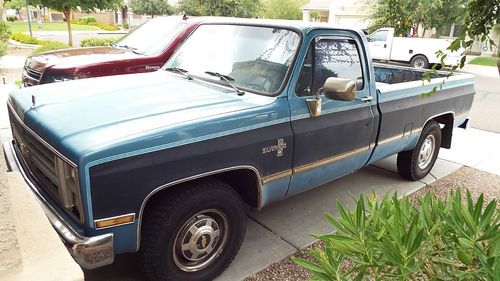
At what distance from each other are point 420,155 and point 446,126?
0.65 meters

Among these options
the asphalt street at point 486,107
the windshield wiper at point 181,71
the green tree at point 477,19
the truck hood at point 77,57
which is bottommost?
the asphalt street at point 486,107

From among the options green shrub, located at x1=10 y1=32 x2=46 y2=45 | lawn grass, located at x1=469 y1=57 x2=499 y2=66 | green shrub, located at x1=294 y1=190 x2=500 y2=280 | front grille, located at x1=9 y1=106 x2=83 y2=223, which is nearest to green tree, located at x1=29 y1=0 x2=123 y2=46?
green shrub, located at x1=10 y1=32 x2=46 y2=45

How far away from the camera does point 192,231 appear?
Answer: 9.24 feet

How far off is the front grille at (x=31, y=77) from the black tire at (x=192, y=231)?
14.8 ft

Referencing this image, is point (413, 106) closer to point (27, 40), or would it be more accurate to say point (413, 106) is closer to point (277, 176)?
point (277, 176)

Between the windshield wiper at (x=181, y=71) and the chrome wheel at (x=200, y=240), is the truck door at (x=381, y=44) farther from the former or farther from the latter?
the chrome wheel at (x=200, y=240)

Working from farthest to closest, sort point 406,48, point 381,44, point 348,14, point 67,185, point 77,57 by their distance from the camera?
1. point 348,14
2. point 381,44
3. point 406,48
4. point 77,57
5. point 67,185

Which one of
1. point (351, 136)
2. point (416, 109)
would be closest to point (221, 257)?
point (351, 136)

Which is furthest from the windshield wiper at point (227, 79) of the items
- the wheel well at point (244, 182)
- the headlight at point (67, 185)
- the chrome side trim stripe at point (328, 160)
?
the headlight at point (67, 185)

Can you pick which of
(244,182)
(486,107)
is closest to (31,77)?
(244,182)

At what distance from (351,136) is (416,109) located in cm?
123

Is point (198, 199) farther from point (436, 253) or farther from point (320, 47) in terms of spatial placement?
point (320, 47)

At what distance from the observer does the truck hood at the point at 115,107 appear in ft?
8.02

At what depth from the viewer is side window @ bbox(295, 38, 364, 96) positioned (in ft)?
11.0
